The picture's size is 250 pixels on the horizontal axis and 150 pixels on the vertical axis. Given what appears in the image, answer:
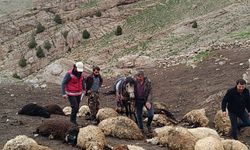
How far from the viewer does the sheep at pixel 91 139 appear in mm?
9164

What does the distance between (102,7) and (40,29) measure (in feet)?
19.4

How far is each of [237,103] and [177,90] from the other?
7825 mm

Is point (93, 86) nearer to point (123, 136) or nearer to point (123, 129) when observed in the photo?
point (123, 129)

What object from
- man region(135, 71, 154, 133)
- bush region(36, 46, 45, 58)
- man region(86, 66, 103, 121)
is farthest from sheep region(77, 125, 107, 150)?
bush region(36, 46, 45, 58)

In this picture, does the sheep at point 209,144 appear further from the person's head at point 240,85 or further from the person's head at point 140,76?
the person's head at point 140,76

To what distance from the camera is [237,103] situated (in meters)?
10.4

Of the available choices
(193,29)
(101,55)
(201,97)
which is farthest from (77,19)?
(201,97)

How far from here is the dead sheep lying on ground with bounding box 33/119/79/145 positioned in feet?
31.9

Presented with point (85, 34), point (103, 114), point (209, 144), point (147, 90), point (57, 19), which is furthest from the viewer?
point (57, 19)

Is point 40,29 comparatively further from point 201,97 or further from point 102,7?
Answer: point 201,97

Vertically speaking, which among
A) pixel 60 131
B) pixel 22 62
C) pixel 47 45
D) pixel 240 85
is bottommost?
pixel 22 62

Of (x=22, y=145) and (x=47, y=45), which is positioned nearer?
(x=22, y=145)

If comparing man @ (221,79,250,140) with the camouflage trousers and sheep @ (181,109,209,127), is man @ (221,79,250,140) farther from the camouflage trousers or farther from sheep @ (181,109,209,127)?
the camouflage trousers

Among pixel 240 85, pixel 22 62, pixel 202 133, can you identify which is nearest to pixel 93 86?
pixel 202 133
